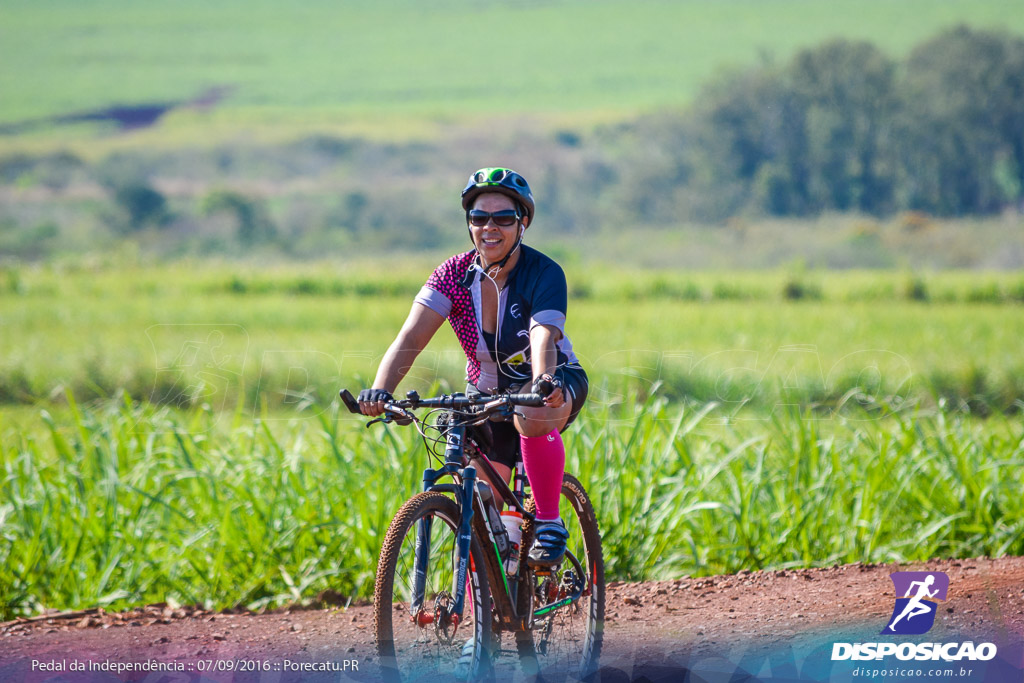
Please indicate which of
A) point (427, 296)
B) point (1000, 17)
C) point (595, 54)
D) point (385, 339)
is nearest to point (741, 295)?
point (385, 339)

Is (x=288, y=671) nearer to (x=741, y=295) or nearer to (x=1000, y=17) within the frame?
(x=741, y=295)

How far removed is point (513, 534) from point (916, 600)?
4.64ft

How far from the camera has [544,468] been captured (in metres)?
2.96

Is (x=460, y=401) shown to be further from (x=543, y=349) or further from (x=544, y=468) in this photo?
(x=544, y=468)

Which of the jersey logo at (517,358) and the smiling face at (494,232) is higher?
the smiling face at (494,232)

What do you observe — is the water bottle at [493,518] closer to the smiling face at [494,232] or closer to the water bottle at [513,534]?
the water bottle at [513,534]

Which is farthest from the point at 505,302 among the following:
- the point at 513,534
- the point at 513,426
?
the point at 513,534

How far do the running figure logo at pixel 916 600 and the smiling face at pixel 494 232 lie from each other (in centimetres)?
172

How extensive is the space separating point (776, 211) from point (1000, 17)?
7153 millimetres

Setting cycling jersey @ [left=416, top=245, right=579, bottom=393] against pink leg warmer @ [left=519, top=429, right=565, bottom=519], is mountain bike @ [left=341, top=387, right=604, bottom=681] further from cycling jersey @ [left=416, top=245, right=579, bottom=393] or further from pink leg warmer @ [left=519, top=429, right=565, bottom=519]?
cycling jersey @ [left=416, top=245, right=579, bottom=393]

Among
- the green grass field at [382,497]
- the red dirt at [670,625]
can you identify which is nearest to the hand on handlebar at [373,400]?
the red dirt at [670,625]

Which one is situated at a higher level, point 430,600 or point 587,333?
point 587,333

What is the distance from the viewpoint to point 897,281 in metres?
17.5

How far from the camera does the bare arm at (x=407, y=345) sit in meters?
2.80
